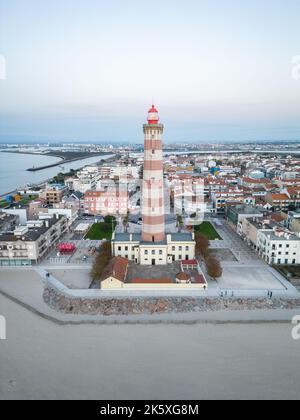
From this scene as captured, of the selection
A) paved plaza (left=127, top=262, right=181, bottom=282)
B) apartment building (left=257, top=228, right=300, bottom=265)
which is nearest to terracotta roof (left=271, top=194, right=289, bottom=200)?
apartment building (left=257, top=228, right=300, bottom=265)

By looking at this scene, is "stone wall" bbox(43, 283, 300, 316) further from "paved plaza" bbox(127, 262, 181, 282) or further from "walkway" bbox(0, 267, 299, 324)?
"paved plaza" bbox(127, 262, 181, 282)

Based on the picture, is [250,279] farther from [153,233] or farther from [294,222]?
[294,222]

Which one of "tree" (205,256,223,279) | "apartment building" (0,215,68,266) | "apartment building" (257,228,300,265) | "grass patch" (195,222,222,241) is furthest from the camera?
"grass patch" (195,222,222,241)

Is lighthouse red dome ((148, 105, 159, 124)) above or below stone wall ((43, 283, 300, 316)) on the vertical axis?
above

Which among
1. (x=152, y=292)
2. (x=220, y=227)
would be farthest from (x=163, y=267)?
(x=220, y=227)

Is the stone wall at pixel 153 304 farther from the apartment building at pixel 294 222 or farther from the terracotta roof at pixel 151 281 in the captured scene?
the apartment building at pixel 294 222

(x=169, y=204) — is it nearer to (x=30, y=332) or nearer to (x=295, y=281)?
(x=295, y=281)

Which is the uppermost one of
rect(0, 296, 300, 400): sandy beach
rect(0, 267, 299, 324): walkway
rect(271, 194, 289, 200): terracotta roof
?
rect(271, 194, 289, 200): terracotta roof
